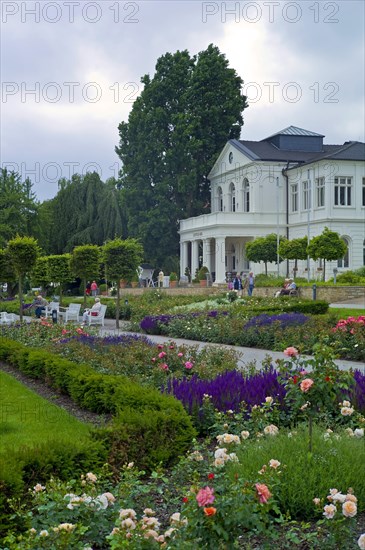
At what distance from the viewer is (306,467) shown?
4688 millimetres

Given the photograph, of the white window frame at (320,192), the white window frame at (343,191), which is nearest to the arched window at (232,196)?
the white window frame at (320,192)

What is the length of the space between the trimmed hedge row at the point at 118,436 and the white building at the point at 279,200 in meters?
33.4

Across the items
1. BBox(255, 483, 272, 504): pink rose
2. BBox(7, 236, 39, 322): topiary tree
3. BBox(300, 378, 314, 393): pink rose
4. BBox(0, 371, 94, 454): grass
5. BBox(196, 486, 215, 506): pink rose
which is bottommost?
BBox(0, 371, 94, 454): grass

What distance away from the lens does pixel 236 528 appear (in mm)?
3213

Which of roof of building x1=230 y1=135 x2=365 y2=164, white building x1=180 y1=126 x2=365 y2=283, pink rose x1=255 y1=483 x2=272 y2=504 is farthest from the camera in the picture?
roof of building x1=230 y1=135 x2=365 y2=164

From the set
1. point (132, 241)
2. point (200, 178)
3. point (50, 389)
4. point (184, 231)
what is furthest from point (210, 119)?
point (50, 389)

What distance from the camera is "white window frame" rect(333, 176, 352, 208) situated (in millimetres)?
43125

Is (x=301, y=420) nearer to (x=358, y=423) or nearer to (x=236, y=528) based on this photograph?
(x=358, y=423)

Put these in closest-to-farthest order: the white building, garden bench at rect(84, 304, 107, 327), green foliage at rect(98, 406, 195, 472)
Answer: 1. green foliage at rect(98, 406, 195, 472)
2. garden bench at rect(84, 304, 107, 327)
3. the white building

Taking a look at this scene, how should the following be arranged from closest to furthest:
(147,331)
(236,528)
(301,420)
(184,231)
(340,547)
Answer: (236,528) → (340,547) → (301,420) → (147,331) → (184,231)

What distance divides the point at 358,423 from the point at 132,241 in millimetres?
18980

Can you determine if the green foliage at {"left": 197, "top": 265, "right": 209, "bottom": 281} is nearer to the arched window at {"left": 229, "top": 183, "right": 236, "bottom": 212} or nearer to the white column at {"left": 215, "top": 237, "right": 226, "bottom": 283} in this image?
the white column at {"left": 215, "top": 237, "right": 226, "bottom": 283}

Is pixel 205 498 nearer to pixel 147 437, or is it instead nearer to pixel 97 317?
pixel 147 437

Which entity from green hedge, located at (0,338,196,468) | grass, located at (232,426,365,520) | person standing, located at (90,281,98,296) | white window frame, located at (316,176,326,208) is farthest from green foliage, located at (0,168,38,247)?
grass, located at (232,426,365,520)
